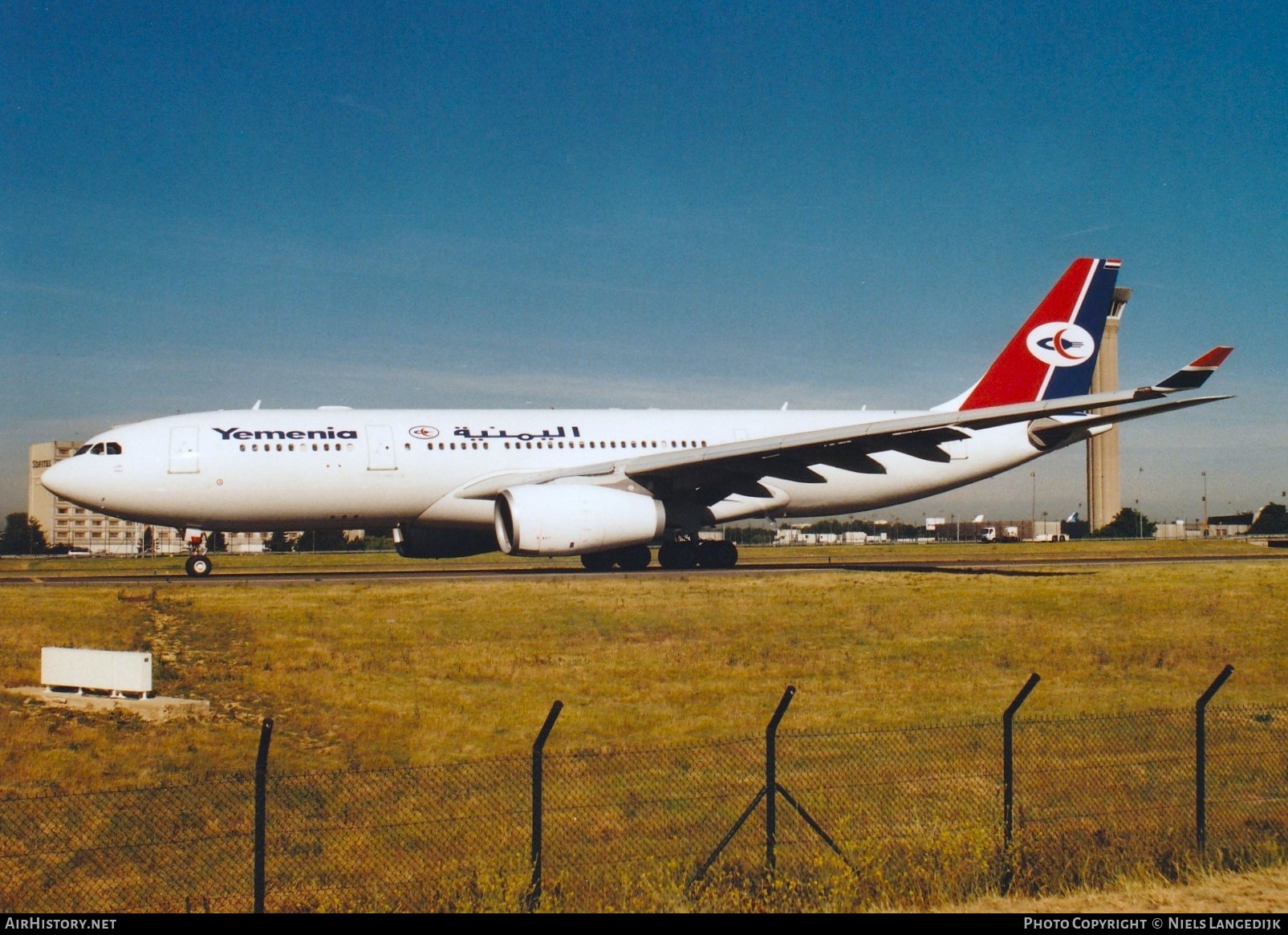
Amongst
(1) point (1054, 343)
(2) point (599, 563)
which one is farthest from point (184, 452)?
(1) point (1054, 343)

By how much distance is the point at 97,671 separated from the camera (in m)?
16.2

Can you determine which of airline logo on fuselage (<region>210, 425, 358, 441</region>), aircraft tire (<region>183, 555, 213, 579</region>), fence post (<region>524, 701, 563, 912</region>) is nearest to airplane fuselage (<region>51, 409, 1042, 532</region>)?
airline logo on fuselage (<region>210, 425, 358, 441</region>)

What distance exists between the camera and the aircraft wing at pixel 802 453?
84.6 feet

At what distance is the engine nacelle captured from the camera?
25.0 m

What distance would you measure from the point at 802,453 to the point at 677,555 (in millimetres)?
4615

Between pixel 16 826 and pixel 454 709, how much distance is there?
18.3ft

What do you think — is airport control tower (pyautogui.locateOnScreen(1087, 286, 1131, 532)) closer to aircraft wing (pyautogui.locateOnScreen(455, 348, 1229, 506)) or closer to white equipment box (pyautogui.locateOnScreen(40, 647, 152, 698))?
aircraft wing (pyautogui.locateOnScreen(455, 348, 1229, 506))

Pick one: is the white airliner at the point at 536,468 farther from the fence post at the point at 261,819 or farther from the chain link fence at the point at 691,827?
the fence post at the point at 261,819

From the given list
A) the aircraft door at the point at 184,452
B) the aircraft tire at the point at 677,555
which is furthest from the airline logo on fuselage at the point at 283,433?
the aircraft tire at the point at 677,555

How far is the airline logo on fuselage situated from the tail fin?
18.3 meters
